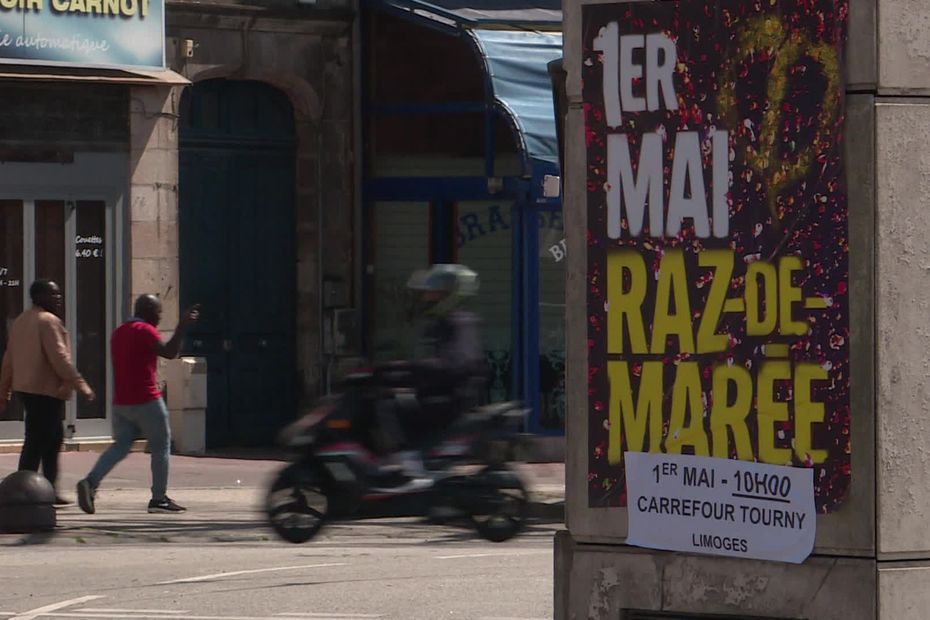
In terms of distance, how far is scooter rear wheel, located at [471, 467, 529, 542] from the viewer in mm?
12133

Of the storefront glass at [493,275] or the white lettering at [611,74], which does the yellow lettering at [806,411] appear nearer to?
the white lettering at [611,74]

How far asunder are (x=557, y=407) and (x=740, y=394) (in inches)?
591

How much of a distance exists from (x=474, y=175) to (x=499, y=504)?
8.68 metres

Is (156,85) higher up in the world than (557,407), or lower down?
higher up

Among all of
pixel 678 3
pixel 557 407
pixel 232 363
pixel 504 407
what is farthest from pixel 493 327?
pixel 678 3

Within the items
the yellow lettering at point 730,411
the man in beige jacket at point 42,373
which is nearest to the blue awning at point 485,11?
the man in beige jacket at point 42,373

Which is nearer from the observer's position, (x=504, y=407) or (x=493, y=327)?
(x=504, y=407)

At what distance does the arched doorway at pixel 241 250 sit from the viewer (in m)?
20.6

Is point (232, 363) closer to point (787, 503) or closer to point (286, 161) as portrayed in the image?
point (286, 161)

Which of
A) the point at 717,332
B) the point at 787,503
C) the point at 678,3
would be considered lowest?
the point at 787,503

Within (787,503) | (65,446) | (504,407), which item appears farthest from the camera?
(65,446)

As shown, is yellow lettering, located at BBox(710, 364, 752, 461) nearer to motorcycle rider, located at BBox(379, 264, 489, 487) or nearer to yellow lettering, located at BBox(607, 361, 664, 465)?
yellow lettering, located at BBox(607, 361, 664, 465)

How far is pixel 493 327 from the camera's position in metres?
20.8

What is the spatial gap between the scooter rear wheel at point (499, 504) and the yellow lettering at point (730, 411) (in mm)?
6747
